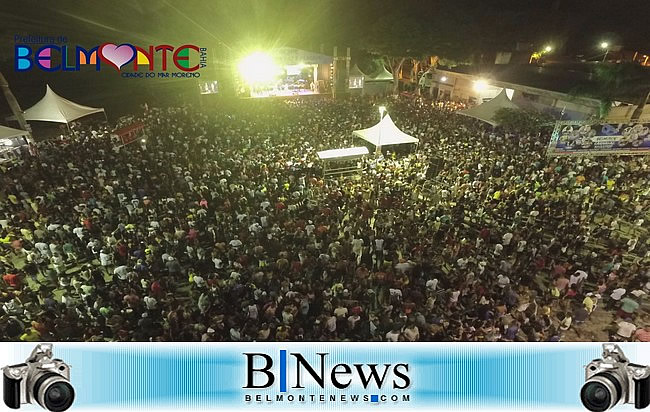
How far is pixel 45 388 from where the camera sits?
5.22 meters

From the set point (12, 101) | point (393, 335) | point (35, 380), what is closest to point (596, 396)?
point (393, 335)

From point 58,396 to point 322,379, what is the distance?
390cm

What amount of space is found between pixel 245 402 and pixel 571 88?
65.9ft

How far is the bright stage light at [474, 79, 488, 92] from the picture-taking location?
24441 mm

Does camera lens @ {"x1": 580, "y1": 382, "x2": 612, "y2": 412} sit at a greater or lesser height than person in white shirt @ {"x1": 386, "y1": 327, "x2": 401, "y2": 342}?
lesser

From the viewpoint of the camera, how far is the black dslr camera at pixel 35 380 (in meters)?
5.16

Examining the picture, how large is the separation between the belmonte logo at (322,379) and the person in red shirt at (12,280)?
4.89 metres

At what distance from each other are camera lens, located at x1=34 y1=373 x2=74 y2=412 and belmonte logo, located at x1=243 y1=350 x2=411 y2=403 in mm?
2546

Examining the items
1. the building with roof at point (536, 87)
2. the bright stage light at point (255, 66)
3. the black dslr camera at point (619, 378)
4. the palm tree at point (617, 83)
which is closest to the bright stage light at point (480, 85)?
the building with roof at point (536, 87)

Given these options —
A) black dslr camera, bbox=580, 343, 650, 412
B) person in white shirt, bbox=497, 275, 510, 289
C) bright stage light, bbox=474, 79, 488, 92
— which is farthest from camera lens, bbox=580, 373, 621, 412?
bright stage light, bbox=474, 79, 488, 92

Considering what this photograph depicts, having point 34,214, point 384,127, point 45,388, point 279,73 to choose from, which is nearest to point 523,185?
point 384,127

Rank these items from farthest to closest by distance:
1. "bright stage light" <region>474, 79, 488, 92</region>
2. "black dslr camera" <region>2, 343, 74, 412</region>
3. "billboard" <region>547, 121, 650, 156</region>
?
"bright stage light" <region>474, 79, 488, 92</region>
"billboard" <region>547, 121, 650, 156</region>
"black dslr camera" <region>2, 343, 74, 412</region>

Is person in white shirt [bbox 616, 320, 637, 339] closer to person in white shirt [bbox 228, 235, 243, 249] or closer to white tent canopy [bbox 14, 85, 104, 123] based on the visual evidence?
person in white shirt [bbox 228, 235, 243, 249]

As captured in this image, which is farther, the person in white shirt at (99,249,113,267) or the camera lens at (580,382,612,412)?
the person in white shirt at (99,249,113,267)
